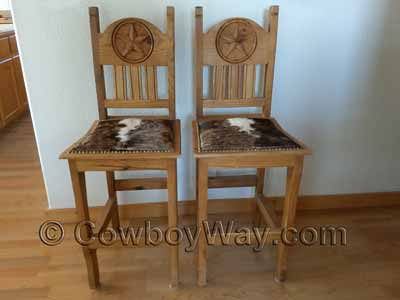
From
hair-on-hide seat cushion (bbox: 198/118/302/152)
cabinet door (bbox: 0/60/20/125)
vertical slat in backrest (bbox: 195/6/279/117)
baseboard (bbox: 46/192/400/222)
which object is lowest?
baseboard (bbox: 46/192/400/222)

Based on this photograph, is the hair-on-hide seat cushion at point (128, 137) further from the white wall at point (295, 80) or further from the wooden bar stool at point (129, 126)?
the white wall at point (295, 80)

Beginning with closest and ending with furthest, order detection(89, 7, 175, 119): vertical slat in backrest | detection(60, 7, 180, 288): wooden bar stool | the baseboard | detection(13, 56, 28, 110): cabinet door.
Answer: detection(60, 7, 180, 288): wooden bar stool, detection(89, 7, 175, 119): vertical slat in backrest, the baseboard, detection(13, 56, 28, 110): cabinet door

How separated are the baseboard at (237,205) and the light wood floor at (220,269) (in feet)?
0.26

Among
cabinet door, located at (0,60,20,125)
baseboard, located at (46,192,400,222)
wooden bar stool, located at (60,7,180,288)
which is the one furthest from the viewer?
cabinet door, located at (0,60,20,125)

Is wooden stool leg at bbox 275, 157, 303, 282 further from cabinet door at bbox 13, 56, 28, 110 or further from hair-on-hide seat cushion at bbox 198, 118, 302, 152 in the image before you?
cabinet door at bbox 13, 56, 28, 110

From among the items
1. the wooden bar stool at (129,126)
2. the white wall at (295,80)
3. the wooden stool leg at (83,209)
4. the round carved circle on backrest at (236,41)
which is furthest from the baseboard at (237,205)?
the round carved circle on backrest at (236,41)

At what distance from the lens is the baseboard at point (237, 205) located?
175 cm

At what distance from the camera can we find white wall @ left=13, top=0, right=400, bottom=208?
1420mm

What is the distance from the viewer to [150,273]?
143 centimetres

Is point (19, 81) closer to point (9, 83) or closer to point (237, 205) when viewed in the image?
point (9, 83)

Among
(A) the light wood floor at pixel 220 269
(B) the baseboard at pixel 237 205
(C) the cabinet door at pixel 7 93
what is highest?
(C) the cabinet door at pixel 7 93

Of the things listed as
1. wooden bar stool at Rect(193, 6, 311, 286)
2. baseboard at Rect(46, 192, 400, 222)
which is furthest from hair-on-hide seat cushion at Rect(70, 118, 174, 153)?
baseboard at Rect(46, 192, 400, 222)

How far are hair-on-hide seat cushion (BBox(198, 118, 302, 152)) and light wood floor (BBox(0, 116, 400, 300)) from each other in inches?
23.2

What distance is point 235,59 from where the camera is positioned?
4.59ft
